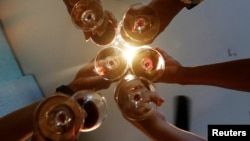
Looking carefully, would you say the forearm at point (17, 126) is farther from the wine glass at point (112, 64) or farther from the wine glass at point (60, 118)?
the wine glass at point (112, 64)

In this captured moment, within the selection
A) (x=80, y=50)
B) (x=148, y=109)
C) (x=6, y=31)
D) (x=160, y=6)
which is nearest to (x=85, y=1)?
(x=160, y=6)

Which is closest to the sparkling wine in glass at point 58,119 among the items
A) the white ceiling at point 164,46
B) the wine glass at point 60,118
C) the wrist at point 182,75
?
the wine glass at point 60,118

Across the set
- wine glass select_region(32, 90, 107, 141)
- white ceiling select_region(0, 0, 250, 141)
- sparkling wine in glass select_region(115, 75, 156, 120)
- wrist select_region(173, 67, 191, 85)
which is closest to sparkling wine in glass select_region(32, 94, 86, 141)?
wine glass select_region(32, 90, 107, 141)

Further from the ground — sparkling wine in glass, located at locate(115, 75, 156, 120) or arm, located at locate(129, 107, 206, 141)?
sparkling wine in glass, located at locate(115, 75, 156, 120)

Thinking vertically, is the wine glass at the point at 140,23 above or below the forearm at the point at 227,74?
above

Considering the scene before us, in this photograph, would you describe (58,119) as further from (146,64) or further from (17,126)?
(146,64)

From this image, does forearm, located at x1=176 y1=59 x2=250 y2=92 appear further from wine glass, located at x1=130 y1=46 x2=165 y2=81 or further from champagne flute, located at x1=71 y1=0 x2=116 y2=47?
champagne flute, located at x1=71 y1=0 x2=116 y2=47

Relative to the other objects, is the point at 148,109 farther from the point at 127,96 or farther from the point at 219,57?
the point at 219,57
